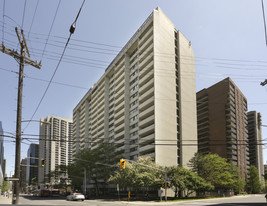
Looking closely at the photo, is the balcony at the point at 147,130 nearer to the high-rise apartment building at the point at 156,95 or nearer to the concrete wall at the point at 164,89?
the high-rise apartment building at the point at 156,95

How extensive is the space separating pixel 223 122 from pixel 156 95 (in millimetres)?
51030

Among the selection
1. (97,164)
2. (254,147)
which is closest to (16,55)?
(97,164)

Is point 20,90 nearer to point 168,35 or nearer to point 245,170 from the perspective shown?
point 168,35

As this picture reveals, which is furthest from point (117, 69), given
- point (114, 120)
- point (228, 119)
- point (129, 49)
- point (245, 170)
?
point (245, 170)

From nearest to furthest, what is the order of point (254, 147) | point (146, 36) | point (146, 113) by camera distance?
point (146, 113), point (146, 36), point (254, 147)

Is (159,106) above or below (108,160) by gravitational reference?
above

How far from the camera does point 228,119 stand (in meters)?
112

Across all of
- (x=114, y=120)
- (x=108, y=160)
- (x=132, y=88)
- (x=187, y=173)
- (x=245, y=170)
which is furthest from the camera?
(x=245, y=170)

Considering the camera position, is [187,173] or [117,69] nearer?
[187,173]

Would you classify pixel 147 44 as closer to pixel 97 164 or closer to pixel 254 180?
pixel 97 164

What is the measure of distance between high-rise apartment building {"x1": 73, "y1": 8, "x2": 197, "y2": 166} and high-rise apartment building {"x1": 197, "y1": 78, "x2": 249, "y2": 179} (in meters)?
32.0

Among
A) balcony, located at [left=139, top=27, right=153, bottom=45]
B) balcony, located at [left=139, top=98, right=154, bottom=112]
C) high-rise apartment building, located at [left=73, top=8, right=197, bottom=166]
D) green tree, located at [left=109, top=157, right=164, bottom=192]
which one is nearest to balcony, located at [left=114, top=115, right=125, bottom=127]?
high-rise apartment building, located at [left=73, top=8, right=197, bottom=166]

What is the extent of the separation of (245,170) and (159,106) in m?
73.7

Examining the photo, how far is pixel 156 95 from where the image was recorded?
71.8 m
